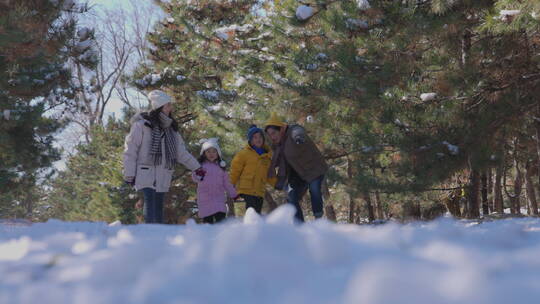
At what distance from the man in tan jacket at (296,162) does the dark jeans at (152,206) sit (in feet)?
4.45

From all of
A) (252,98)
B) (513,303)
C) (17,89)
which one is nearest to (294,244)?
(513,303)

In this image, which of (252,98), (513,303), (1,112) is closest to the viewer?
(513,303)

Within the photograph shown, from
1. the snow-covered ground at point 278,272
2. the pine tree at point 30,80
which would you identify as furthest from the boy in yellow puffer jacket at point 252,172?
the snow-covered ground at point 278,272

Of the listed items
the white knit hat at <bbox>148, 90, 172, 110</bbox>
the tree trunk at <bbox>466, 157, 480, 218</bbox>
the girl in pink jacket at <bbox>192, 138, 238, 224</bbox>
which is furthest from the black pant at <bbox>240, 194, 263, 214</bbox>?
the tree trunk at <bbox>466, 157, 480, 218</bbox>

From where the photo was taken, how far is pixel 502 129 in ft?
25.9

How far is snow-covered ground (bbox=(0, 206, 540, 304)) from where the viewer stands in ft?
2.79

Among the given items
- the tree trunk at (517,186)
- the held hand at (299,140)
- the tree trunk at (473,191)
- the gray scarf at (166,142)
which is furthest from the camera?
the tree trunk at (517,186)

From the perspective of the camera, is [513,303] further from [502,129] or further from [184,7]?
[184,7]

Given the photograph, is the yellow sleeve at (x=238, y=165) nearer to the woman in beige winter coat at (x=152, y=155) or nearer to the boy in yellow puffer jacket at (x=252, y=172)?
the boy in yellow puffer jacket at (x=252, y=172)

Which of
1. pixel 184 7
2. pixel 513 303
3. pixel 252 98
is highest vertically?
pixel 184 7

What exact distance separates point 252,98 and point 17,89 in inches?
192

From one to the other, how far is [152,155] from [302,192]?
5.87 feet

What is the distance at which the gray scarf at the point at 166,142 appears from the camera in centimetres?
517

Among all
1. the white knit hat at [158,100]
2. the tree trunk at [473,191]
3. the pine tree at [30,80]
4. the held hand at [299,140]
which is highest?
the pine tree at [30,80]
